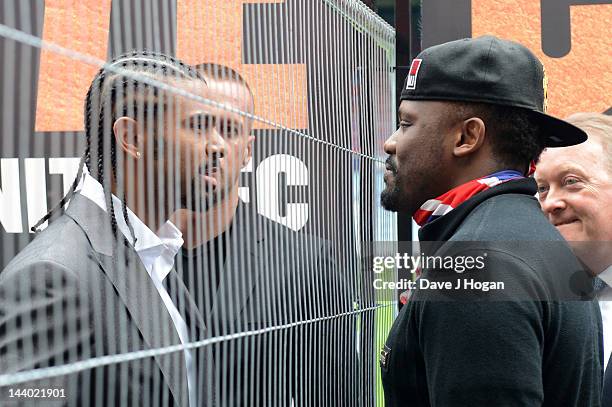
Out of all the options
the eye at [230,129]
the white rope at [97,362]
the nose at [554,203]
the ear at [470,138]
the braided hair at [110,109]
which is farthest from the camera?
the nose at [554,203]

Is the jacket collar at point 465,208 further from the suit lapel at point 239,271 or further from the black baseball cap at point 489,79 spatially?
the suit lapel at point 239,271

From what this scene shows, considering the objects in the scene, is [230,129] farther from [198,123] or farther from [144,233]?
[144,233]

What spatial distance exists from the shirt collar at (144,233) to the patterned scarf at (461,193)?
0.56m

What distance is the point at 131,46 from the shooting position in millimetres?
1396

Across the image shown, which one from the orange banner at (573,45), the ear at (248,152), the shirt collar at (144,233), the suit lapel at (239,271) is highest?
the orange banner at (573,45)

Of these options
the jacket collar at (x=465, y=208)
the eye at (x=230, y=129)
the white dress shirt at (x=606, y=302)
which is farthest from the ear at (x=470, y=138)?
the white dress shirt at (x=606, y=302)

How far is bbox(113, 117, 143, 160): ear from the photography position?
1365 mm

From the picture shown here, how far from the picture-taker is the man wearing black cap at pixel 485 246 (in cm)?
162

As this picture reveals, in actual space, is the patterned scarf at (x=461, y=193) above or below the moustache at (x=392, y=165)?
below

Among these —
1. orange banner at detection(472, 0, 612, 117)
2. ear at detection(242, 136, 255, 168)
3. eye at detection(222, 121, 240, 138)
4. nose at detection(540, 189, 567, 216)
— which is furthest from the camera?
orange banner at detection(472, 0, 612, 117)

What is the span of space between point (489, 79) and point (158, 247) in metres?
0.79

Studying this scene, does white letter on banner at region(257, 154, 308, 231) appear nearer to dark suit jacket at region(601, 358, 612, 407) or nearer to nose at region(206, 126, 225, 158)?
nose at region(206, 126, 225, 158)

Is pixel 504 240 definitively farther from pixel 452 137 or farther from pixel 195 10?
pixel 195 10

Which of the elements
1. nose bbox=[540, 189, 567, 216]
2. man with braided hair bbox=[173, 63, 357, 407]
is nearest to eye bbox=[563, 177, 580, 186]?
nose bbox=[540, 189, 567, 216]
